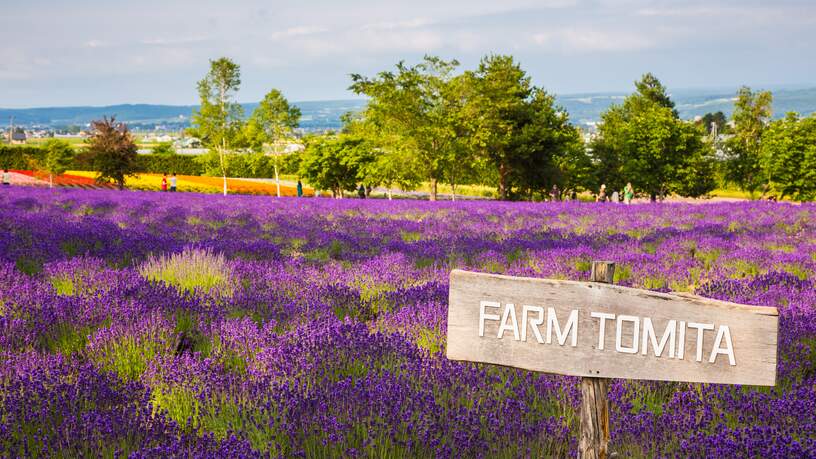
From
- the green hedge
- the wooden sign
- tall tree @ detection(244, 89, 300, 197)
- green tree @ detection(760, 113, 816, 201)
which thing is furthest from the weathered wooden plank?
the green hedge

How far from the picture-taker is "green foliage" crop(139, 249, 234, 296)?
5.21 metres

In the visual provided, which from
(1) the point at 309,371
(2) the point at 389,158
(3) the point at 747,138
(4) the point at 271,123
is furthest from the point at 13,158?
(3) the point at 747,138

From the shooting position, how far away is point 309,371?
3176 mm

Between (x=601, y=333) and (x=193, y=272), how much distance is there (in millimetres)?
4338

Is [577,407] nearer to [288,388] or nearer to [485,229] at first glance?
[288,388]

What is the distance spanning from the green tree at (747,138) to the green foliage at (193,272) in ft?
187

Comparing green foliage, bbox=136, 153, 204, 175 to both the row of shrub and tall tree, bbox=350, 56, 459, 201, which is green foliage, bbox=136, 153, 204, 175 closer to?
the row of shrub

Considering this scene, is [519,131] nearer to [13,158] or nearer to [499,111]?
[499,111]

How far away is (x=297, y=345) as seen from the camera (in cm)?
348

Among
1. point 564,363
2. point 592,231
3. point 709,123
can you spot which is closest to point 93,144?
point 592,231

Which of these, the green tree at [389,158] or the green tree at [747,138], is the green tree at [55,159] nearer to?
the green tree at [389,158]

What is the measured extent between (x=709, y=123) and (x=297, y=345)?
201460 mm

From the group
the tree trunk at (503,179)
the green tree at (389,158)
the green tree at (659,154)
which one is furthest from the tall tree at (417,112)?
the green tree at (659,154)

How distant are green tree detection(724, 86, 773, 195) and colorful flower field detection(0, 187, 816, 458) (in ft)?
183
